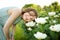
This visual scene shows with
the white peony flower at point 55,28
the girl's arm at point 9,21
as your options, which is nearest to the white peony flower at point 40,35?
the white peony flower at point 55,28

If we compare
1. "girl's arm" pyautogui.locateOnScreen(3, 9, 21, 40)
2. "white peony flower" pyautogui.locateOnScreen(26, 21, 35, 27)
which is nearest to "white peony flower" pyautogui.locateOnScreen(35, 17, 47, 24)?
"white peony flower" pyautogui.locateOnScreen(26, 21, 35, 27)

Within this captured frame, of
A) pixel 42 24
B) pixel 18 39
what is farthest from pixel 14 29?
pixel 42 24

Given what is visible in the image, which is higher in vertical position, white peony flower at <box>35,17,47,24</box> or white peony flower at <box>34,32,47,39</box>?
white peony flower at <box>35,17,47,24</box>

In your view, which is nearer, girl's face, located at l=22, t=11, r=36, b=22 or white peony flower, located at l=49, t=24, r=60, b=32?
white peony flower, located at l=49, t=24, r=60, b=32

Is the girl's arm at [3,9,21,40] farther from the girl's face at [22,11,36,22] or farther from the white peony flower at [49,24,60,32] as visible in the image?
the white peony flower at [49,24,60,32]

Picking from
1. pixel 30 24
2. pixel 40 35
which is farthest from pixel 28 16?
pixel 40 35

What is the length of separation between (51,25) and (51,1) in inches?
9.7

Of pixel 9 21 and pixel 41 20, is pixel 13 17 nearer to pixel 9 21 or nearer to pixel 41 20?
pixel 9 21

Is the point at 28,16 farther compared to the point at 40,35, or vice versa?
the point at 28,16

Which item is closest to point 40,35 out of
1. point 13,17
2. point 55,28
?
point 55,28

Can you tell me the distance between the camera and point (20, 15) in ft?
5.24

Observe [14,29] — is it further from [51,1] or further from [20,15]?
[51,1]

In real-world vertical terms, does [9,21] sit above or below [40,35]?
above

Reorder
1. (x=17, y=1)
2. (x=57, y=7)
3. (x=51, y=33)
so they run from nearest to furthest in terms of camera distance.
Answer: (x=51, y=33)
(x=57, y=7)
(x=17, y=1)
